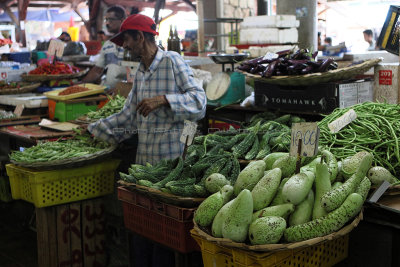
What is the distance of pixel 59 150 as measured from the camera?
4.55 meters

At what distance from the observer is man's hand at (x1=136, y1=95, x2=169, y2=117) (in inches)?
152

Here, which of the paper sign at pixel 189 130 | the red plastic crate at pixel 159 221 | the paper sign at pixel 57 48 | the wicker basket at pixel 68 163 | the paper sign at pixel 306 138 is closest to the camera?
the paper sign at pixel 306 138

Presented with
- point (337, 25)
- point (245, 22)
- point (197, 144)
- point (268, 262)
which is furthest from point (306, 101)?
point (337, 25)

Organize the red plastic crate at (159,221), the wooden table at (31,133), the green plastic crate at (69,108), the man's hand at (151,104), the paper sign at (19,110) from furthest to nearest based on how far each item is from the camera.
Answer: the paper sign at (19,110) < the green plastic crate at (69,108) < the wooden table at (31,133) < the man's hand at (151,104) < the red plastic crate at (159,221)

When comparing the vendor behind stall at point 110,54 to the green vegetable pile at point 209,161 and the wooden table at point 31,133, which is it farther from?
the green vegetable pile at point 209,161

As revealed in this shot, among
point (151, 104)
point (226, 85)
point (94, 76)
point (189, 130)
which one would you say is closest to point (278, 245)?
point (189, 130)

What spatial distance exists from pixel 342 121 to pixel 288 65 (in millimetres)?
1202

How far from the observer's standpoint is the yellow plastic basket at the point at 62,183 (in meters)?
4.27

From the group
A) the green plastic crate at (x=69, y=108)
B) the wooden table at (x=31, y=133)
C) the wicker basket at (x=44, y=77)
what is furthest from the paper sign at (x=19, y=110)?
the wicker basket at (x=44, y=77)

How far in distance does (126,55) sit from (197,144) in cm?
342

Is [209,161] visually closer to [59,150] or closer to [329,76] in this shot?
[329,76]

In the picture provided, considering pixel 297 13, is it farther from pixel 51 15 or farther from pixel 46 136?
pixel 51 15

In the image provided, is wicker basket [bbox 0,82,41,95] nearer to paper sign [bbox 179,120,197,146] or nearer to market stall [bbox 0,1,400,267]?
market stall [bbox 0,1,400,267]

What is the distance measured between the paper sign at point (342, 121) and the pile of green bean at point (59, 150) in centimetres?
223
